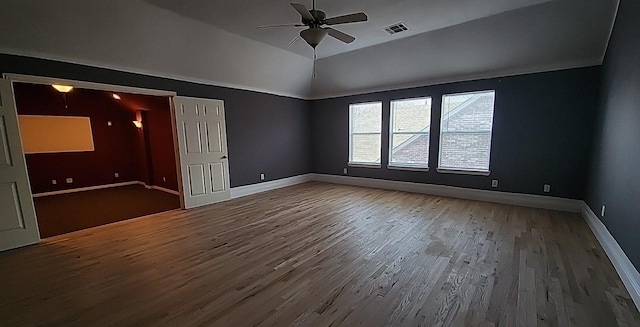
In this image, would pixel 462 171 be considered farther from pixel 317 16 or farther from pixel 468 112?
pixel 317 16

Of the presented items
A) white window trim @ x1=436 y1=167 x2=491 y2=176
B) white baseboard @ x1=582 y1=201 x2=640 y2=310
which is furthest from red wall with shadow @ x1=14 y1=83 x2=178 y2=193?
white baseboard @ x1=582 y1=201 x2=640 y2=310

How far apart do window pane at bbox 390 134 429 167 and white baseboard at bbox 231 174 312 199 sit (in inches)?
106

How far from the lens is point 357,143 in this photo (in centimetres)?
703

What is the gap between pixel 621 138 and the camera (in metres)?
2.81

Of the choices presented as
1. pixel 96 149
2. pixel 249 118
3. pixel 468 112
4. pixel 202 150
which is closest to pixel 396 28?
pixel 468 112

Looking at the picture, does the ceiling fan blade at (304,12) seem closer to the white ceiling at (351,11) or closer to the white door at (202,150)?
the white ceiling at (351,11)

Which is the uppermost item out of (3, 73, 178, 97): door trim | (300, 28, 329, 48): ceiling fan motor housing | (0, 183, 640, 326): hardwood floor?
(300, 28, 329, 48): ceiling fan motor housing

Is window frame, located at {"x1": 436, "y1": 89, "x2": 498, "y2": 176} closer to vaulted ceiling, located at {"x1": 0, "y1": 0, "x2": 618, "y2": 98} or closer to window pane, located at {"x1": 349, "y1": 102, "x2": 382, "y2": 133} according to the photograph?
vaulted ceiling, located at {"x1": 0, "y1": 0, "x2": 618, "y2": 98}

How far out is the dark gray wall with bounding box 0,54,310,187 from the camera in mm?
3543

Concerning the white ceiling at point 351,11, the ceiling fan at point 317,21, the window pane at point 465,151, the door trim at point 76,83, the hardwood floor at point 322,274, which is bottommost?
the hardwood floor at point 322,274

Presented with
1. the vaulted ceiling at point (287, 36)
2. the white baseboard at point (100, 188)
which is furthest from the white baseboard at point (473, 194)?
the white baseboard at point (100, 188)

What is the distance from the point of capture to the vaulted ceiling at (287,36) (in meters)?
3.25

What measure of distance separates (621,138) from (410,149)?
3.52m

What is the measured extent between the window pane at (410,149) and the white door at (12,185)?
6.51 m
